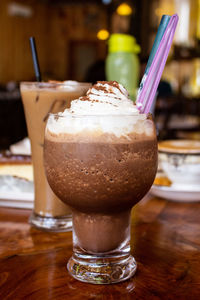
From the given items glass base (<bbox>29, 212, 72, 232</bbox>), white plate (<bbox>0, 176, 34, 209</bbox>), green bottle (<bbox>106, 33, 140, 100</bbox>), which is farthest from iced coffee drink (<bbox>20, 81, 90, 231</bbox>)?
green bottle (<bbox>106, 33, 140, 100</bbox>)

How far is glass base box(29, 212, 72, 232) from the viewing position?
90cm

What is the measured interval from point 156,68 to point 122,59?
104cm

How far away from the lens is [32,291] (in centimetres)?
61

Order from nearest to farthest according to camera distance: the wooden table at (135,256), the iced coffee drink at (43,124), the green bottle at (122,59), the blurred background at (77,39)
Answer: the wooden table at (135,256) → the iced coffee drink at (43,124) → the green bottle at (122,59) → the blurred background at (77,39)

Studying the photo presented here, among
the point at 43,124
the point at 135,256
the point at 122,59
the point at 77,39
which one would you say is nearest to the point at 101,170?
the point at 135,256

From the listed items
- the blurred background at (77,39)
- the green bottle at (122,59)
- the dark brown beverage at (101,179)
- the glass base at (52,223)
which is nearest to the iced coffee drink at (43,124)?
the glass base at (52,223)

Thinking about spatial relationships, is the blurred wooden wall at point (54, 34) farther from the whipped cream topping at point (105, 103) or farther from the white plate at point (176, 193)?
the whipped cream topping at point (105, 103)

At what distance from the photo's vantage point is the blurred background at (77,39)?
21.0 ft

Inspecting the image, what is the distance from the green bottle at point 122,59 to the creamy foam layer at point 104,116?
0.99 m

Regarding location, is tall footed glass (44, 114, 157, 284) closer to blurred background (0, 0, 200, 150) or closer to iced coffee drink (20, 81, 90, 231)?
iced coffee drink (20, 81, 90, 231)

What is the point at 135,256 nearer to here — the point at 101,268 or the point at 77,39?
the point at 101,268

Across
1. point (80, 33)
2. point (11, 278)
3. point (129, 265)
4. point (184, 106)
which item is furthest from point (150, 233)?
point (80, 33)

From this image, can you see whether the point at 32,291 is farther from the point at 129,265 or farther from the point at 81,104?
the point at 81,104

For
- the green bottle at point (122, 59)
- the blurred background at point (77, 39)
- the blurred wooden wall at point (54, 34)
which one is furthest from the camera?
the blurred wooden wall at point (54, 34)
